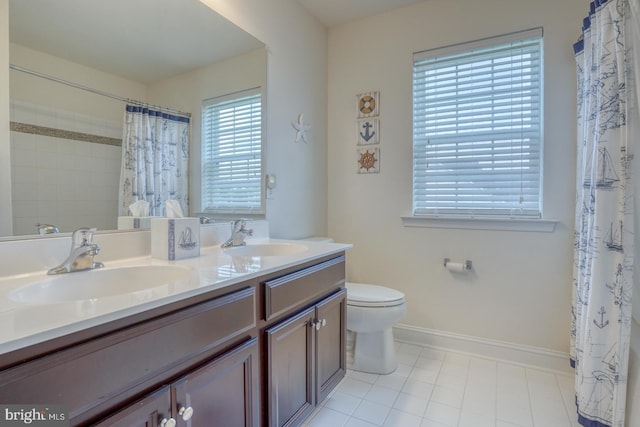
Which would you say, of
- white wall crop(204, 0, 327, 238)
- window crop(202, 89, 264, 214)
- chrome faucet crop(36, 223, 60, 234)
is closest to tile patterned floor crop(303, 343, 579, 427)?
white wall crop(204, 0, 327, 238)

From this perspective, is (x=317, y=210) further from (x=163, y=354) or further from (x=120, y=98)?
(x=163, y=354)

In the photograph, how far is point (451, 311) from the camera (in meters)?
2.25

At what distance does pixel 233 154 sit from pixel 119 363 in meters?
1.29

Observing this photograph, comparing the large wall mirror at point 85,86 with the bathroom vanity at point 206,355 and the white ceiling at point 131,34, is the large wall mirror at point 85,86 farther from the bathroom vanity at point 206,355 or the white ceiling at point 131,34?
the bathroom vanity at point 206,355

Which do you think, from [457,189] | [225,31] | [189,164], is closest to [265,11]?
[225,31]

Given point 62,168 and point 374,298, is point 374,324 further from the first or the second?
point 62,168

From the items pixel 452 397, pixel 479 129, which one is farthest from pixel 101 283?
pixel 479 129

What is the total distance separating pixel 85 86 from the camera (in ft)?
3.85

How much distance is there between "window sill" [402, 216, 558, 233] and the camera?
6.44 feet

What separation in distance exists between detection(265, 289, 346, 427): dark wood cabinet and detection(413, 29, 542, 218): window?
1.13 m

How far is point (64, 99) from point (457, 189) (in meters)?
2.13

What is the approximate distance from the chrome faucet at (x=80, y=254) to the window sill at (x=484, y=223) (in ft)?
6.21

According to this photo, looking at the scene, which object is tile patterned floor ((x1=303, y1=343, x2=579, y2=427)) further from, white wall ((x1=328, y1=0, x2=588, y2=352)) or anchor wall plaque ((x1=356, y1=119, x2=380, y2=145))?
anchor wall plaque ((x1=356, y1=119, x2=380, y2=145))

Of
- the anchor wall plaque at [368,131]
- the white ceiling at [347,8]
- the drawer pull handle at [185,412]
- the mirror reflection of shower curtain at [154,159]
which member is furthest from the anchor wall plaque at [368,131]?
the drawer pull handle at [185,412]
